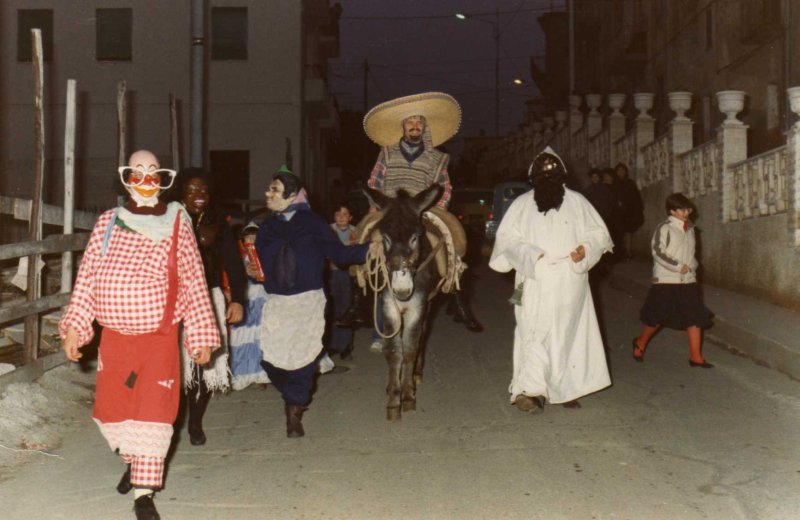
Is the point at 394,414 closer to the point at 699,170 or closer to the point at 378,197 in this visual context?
the point at 378,197

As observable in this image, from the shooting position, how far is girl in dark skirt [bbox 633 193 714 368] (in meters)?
10.0

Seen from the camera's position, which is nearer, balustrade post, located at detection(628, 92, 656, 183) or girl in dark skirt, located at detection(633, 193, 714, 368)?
girl in dark skirt, located at detection(633, 193, 714, 368)

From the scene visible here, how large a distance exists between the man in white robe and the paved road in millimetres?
250

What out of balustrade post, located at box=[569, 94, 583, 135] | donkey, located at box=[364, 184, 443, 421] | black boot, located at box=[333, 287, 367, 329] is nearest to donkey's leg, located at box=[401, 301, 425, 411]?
donkey, located at box=[364, 184, 443, 421]

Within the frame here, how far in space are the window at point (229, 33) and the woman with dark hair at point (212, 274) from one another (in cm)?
2354

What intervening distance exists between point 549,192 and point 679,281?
2812 millimetres

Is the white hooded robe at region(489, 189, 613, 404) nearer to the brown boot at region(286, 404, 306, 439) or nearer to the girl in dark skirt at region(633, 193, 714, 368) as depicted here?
the brown boot at region(286, 404, 306, 439)

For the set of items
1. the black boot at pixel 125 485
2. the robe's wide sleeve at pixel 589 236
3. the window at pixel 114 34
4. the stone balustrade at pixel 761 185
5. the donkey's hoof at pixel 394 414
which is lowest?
the black boot at pixel 125 485

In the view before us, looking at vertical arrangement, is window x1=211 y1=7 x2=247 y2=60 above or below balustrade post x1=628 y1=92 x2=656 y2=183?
above

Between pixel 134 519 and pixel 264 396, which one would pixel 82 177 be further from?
pixel 134 519

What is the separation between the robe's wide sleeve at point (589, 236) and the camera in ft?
26.2

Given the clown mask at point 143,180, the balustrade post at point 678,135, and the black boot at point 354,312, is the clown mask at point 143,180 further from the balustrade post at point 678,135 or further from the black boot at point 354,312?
the balustrade post at point 678,135

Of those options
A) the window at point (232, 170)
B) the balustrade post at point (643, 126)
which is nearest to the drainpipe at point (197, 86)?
the balustrade post at point (643, 126)

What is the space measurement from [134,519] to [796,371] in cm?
667
